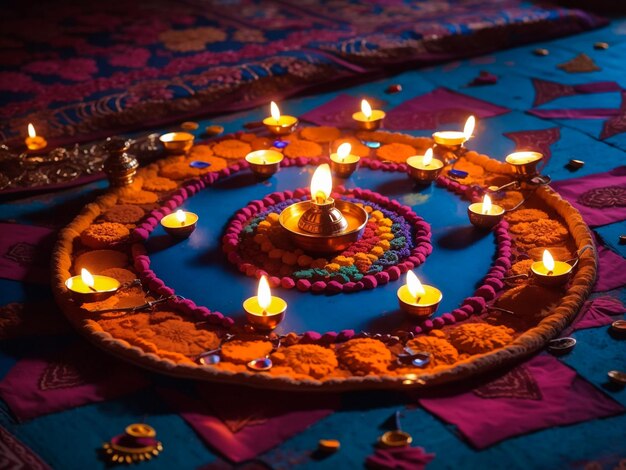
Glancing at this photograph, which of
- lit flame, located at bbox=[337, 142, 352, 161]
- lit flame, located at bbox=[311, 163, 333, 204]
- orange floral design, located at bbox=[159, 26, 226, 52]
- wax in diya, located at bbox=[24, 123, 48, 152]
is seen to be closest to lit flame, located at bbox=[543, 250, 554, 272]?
lit flame, located at bbox=[311, 163, 333, 204]

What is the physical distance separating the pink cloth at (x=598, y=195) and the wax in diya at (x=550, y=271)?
0.41m

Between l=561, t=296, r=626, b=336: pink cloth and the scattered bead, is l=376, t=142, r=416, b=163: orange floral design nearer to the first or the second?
l=561, t=296, r=626, b=336: pink cloth

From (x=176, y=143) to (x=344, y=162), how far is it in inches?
28.7

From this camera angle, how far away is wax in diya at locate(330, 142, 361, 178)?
2645mm

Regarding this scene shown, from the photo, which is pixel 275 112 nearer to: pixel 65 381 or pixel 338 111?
pixel 338 111

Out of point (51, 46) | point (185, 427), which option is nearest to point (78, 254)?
point (185, 427)

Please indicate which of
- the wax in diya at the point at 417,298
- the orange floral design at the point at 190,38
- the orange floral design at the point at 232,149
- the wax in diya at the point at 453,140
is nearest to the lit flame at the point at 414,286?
the wax in diya at the point at 417,298

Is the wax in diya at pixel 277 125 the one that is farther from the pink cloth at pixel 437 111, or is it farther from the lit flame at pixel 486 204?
the lit flame at pixel 486 204

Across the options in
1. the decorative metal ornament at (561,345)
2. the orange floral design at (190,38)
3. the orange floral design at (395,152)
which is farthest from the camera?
the orange floral design at (190,38)

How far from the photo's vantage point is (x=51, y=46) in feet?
13.8

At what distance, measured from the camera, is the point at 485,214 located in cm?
227

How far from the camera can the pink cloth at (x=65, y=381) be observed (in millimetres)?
1691

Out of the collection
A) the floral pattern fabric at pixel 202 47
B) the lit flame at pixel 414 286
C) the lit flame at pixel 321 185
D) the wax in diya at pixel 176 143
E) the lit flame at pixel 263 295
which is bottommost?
the lit flame at pixel 263 295

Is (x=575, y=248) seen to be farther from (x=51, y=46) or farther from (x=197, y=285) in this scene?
(x=51, y=46)
